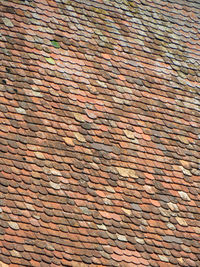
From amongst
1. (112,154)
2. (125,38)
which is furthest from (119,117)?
(125,38)

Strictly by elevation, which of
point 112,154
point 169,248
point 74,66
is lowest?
point 169,248

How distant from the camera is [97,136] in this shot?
425 inches

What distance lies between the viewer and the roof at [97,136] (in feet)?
31.5

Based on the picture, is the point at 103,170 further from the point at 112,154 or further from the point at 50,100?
the point at 50,100

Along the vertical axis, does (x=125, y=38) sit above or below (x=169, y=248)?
above

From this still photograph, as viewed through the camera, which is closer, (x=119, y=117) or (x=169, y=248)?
(x=169, y=248)

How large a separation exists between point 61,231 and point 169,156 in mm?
2479

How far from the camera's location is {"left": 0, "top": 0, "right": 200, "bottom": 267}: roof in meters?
9.60

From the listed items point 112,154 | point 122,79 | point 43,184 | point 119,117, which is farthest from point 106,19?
point 43,184

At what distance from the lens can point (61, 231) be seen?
9.54 meters

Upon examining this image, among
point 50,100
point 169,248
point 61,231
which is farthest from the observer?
point 50,100

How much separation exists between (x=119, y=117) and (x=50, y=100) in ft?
3.78

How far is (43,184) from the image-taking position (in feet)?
32.3

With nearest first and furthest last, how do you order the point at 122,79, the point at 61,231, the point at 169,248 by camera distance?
1. the point at 61,231
2. the point at 169,248
3. the point at 122,79
